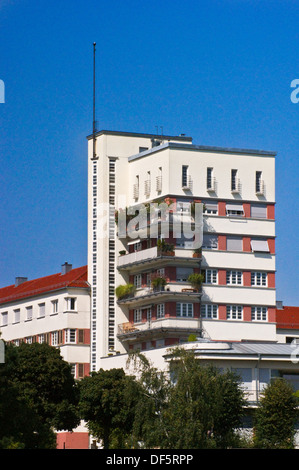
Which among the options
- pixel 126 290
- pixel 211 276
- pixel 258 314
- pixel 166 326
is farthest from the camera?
pixel 258 314

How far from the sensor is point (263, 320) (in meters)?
119

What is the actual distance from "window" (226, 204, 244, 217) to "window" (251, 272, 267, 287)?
5554 millimetres

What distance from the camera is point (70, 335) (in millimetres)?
121500

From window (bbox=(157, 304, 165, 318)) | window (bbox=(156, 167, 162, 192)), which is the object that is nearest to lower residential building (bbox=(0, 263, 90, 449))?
window (bbox=(157, 304, 165, 318))

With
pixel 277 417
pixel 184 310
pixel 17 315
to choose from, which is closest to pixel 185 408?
pixel 277 417

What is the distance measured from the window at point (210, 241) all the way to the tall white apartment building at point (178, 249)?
9 cm

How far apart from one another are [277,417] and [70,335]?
109 feet

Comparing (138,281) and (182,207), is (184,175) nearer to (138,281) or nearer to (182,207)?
(182,207)

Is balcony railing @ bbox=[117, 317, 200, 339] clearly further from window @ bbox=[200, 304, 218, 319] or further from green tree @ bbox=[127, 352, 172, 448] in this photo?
green tree @ bbox=[127, 352, 172, 448]

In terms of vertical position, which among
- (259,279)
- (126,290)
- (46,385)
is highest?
(259,279)

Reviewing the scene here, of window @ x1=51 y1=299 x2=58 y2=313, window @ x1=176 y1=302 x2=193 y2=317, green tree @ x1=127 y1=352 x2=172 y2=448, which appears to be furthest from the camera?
window @ x1=51 y1=299 x2=58 y2=313

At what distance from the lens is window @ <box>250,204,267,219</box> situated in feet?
394

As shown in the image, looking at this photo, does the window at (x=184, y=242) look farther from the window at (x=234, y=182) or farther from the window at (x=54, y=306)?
the window at (x=54, y=306)
